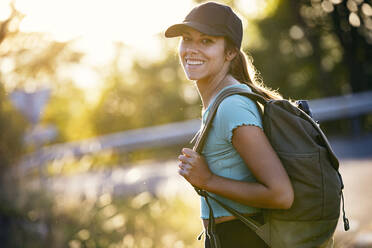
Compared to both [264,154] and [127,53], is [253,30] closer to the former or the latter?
[127,53]

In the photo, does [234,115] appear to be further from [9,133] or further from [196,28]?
[9,133]

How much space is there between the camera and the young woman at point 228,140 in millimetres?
2145

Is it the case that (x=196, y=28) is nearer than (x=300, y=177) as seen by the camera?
No

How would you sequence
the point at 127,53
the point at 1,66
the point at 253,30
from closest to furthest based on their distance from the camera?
the point at 1,66 < the point at 253,30 < the point at 127,53

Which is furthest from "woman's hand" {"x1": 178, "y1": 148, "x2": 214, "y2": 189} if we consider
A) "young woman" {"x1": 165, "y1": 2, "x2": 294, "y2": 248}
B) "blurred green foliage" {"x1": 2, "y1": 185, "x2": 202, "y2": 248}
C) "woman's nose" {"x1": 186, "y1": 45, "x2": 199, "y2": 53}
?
"blurred green foliage" {"x1": 2, "y1": 185, "x2": 202, "y2": 248}

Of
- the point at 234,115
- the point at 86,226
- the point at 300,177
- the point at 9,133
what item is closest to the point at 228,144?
the point at 234,115

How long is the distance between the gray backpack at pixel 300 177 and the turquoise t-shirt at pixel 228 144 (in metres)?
0.04

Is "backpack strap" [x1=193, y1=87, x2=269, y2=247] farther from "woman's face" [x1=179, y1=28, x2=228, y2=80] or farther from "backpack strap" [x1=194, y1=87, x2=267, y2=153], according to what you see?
"woman's face" [x1=179, y1=28, x2=228, y2=80]

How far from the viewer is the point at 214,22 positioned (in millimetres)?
2393

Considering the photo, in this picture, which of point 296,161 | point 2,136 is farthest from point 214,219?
point 2,136

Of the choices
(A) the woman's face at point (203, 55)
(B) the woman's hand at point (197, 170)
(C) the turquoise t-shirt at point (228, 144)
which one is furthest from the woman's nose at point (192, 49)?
(B) the woman's hand at point (197, 170)

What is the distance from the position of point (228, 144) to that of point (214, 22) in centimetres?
53

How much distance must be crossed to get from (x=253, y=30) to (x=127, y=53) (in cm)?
854

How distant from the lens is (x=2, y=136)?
772 cm
